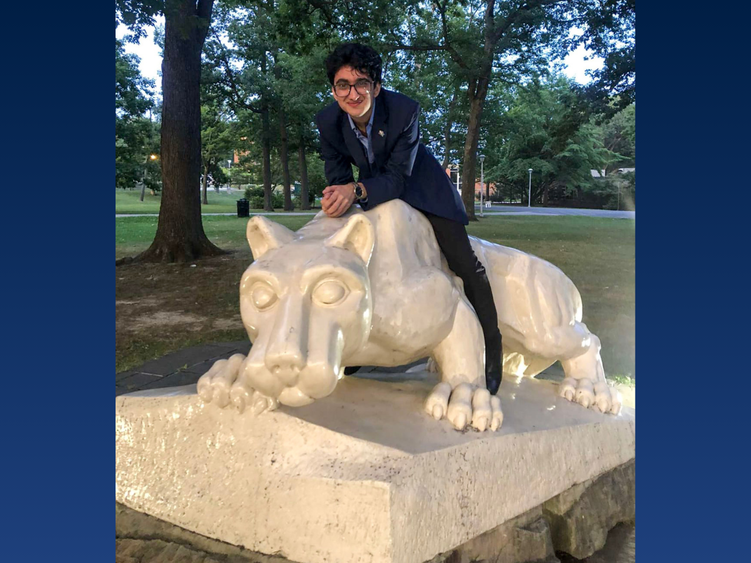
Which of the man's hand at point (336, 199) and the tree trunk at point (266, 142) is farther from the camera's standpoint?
the tree trunk at point (266, 142)

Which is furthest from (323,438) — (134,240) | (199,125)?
(199,125)

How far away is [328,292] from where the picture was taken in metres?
1.77

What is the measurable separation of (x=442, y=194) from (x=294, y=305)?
94cm

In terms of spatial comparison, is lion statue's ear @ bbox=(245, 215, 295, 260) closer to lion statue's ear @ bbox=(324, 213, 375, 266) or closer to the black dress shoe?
lion statue's ear @ bbox=(324, 213, 375, 266)

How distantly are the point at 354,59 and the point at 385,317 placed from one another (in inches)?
37.2

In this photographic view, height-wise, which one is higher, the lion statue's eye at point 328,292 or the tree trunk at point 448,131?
the tree trunk at point 448,131

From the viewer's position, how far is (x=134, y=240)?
3250 millimetres

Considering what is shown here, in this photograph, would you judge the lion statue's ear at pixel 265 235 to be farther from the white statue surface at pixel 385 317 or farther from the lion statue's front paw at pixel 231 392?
the lion statue's front paw at pixel 231 392

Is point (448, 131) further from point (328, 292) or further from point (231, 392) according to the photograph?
point (231, 392)

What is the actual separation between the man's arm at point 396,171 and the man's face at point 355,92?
0.17 metres

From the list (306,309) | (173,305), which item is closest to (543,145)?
(306,309)

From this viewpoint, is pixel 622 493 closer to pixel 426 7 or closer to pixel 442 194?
pixel 442 194

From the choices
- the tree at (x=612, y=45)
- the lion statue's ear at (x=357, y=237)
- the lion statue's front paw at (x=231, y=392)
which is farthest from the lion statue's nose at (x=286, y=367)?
the tree at (x=612, y=45)

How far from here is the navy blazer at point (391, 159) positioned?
86.1 inches
